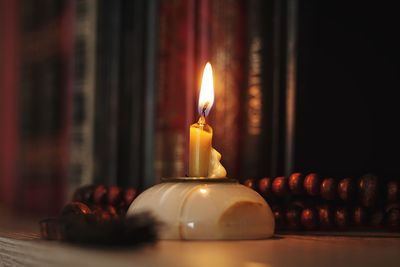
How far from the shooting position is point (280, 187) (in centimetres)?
80

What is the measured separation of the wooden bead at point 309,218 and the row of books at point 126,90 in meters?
0.18

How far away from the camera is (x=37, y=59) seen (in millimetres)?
1609

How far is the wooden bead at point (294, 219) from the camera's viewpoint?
787mm

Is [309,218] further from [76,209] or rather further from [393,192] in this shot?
[76,209]

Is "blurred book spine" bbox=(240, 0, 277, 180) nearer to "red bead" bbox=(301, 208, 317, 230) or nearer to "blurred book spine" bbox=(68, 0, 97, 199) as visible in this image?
"red bead" bbox=(301, 208, 317, 230)

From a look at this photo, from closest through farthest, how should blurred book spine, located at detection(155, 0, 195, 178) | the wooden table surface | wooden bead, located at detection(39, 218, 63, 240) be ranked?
the wooden table surface → wooden bead, located at detection(39, 218, 63, 240) → blurred book spine, located at detection(155, 0, 195, 178)

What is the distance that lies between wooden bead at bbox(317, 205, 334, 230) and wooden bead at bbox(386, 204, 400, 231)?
0.05 metres

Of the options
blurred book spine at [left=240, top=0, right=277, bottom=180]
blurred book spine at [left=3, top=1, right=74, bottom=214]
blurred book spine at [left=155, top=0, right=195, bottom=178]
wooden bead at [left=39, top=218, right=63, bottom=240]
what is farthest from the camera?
blurred book spine at [left=3, top=1, right=74, bottom=214]

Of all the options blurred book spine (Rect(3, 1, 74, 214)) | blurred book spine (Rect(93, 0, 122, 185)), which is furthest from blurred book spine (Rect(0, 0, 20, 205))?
blurred book spine (Rect(93, 0, 122, 185))

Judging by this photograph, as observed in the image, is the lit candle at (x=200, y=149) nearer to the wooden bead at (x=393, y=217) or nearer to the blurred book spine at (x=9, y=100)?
the wooden bead at (x=393, y=217)

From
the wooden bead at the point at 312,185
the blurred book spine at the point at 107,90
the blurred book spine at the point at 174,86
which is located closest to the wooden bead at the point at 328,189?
the wooden bead at the point at 312,185

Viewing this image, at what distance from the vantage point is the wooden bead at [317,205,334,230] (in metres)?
0.78

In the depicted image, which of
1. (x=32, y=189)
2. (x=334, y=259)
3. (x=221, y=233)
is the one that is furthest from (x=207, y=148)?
(x=32, y=189)

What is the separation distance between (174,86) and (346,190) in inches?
18.1
